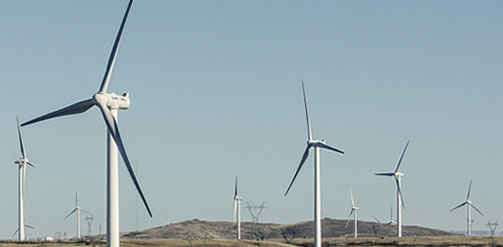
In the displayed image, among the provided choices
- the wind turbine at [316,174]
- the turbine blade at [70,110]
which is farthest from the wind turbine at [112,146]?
the wind turbine at [316,174]

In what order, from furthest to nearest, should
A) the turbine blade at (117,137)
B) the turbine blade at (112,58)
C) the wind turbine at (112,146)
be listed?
the turbine blade at (112,58) → the wind turbine at (112,146) → the turbine blade at (117,137)

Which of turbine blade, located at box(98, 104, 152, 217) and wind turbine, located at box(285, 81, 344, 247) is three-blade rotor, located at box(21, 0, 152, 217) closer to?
turbine blade, located at box(98, 104, 152, 217)

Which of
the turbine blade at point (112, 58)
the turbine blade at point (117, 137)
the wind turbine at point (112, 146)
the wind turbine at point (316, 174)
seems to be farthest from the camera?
the wind turbine at point (316, 174)

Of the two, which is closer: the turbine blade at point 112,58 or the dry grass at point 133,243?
the turbine blade at point 112,58

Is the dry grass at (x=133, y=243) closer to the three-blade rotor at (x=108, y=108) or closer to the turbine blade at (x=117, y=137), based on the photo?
the three-blade rotor at (x=108, y=108)

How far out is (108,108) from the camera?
61.5 m

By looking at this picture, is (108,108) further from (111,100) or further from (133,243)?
(133,243)

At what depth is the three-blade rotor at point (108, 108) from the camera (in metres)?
57.2

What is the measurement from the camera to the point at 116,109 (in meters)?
62.0

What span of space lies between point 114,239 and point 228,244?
260ft

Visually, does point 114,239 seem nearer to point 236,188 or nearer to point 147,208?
point 147,208

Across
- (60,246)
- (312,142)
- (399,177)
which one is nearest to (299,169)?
(312,142)

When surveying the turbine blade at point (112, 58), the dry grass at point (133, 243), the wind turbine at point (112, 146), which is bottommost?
the dry grass at point (133, 243)

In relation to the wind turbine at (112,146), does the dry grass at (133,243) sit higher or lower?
lower
